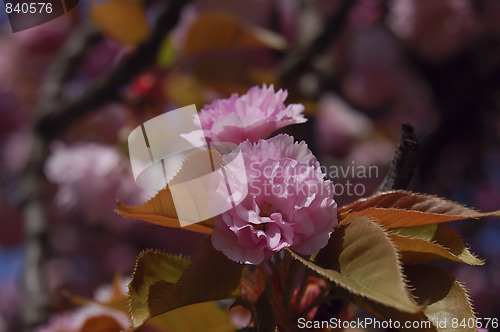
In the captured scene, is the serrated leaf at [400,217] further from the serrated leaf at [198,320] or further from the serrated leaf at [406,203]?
the serrated leaf at [198,320]

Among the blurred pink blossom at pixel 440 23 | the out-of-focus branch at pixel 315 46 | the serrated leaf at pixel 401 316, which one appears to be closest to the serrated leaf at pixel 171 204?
the serrated leaf at pixel 401 316

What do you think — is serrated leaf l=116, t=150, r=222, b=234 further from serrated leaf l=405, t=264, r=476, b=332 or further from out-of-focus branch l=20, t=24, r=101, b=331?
out-of-focus branch l=20, t=24, r=101, b=331

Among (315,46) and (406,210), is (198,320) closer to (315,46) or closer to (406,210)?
(406,210)

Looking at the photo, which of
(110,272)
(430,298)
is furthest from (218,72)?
(110,272)

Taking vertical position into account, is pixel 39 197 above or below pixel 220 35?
below

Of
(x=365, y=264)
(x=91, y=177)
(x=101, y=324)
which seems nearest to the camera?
(x=365, y=264)

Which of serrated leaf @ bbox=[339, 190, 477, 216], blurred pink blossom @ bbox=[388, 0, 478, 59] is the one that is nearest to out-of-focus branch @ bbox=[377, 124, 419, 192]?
serrated leaf @ bbox=[339, 190, 477, 216]

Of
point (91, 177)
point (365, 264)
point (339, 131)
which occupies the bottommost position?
point (339, 131)

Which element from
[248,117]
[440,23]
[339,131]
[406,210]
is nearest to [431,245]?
[406,210]

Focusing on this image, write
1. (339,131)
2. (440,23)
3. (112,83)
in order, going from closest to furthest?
(112,83)
(440,23)
(339,131)
